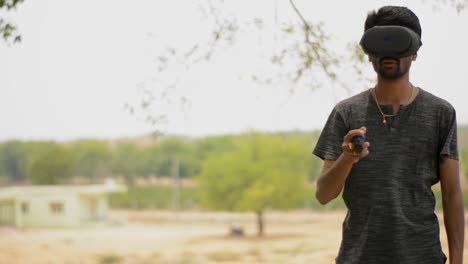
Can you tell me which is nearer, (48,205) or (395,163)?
(395,163)

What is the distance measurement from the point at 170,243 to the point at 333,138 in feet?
106

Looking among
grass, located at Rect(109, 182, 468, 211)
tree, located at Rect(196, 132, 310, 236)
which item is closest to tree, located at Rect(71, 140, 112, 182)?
grass, located at Rect(109, 182, 468, 211)

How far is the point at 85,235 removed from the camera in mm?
33719

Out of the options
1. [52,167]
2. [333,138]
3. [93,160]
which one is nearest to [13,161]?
[93,160]

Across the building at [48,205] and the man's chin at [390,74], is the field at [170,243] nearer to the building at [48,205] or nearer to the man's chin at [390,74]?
the building at [48,205]

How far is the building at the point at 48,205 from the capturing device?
35.1m

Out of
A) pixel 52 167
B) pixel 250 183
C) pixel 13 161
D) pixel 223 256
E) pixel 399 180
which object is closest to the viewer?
pixel 399 180

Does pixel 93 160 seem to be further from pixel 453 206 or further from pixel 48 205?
pixel 453 206

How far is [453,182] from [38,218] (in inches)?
1421

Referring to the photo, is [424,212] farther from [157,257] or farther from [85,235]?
[85,235]

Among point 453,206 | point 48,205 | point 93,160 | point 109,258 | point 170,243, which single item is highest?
→ point 453,206

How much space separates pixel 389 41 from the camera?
4.24ft

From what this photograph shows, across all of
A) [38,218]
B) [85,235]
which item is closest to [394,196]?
[85,235]

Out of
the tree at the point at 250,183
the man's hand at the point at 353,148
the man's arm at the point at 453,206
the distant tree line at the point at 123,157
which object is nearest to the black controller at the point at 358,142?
the man's hand at the point at 353,148
